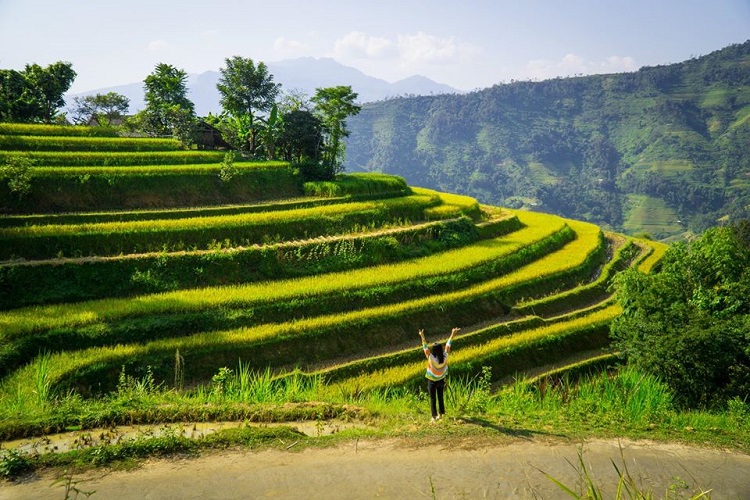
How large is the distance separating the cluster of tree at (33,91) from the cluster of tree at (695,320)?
35.9m

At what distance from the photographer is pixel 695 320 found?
13797mm

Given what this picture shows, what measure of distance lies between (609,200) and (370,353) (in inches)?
6042

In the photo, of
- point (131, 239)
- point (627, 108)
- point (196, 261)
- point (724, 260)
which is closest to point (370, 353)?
point (196, 261)

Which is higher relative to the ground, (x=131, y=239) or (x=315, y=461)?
(x=131, y=239)

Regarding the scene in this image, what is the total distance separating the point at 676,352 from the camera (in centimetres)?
1312

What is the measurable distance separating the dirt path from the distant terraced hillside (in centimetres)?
458

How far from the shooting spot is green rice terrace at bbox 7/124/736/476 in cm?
1280

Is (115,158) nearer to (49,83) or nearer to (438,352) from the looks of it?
(49,83)

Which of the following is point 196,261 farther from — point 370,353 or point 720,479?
point 720,479

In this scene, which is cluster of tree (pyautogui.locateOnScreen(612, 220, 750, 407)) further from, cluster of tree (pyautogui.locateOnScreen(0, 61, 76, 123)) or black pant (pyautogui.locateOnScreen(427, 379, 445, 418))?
cluster of tree (pyautogui.locateOnScreen(0, 61, 76, 123))

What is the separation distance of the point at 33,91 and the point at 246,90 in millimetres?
15019

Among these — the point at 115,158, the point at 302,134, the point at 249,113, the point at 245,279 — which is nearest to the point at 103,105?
the point at 249,113

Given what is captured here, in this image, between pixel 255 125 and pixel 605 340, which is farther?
pixel 255 125

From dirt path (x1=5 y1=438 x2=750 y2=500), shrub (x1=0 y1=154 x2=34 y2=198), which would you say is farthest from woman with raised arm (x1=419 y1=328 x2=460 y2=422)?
shrub (x1=0 y1=154 x2=34 y2=198)
